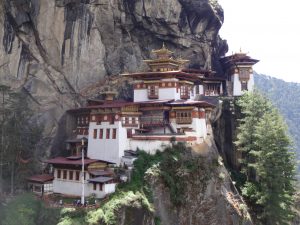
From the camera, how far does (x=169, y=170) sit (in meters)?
35.6

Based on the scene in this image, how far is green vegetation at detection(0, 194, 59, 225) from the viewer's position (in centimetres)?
3186

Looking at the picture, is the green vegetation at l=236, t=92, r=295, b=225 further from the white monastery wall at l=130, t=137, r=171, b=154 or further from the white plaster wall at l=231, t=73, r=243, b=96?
the white monastery wall at l=130, t=137, r=171, b=154

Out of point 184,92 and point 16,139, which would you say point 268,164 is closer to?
point 184,92

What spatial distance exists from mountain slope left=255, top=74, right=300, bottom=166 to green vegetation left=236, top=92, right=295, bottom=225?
114250mm

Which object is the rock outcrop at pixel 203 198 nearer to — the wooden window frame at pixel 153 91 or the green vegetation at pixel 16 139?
the wooden window frame at pixel 153 91

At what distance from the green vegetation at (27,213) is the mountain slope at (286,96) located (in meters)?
133

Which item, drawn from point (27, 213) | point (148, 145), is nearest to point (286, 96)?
point (148, 145)

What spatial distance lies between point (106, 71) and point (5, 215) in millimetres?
20622

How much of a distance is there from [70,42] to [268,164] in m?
23.4

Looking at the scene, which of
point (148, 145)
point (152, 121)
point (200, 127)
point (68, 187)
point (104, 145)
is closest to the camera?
point (68, 187)

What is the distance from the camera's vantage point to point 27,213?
32844 millimetres

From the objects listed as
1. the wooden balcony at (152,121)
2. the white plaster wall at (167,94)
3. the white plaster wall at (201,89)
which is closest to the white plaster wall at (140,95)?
the white plaster wall at (167,94)

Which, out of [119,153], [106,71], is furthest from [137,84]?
[119,153]

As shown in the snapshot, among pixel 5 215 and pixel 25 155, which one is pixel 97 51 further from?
pixel 5 215
